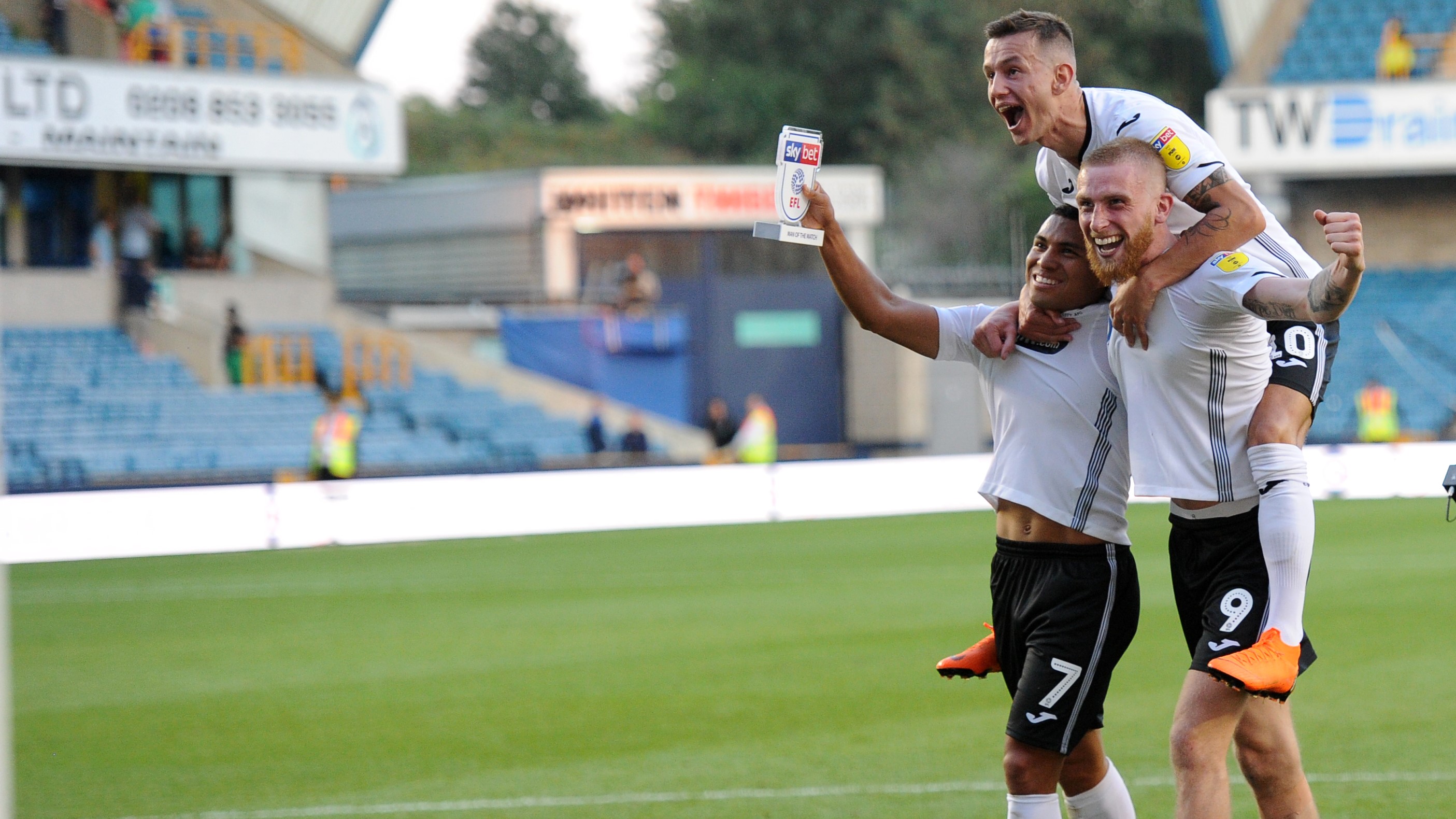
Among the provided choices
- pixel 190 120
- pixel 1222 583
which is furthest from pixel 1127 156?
pixel 190 120

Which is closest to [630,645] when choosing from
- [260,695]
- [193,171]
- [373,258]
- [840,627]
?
[840,627]

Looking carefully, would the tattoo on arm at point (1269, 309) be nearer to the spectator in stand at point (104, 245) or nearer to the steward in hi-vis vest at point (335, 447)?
the steward in hi-vis vest at point (335, 447)

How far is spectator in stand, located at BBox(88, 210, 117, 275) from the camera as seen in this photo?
25781mm

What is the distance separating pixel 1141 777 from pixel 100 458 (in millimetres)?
18223

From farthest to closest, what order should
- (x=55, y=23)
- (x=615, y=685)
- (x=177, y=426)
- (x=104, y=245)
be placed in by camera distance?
(x=55, y=23) < (x=104, y=245) < (x=177, y=426) < (x=615, y=685)

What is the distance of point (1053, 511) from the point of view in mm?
4121

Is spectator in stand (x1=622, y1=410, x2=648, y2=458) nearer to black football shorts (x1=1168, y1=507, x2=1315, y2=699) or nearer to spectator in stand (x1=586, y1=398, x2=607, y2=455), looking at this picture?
spectator in stand (x1=586, y1=398, x2=607, y2=455)

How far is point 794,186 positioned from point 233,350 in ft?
73.5

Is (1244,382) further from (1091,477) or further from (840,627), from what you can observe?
(840,627)

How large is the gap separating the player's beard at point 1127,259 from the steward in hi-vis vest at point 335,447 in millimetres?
16032

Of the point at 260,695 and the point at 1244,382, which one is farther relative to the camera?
the point at 260,695

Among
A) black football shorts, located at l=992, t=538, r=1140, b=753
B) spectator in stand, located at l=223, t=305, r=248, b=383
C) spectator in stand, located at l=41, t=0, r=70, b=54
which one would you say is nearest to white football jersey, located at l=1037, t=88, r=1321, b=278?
black football shorts, located at l=992, t=538, r=1140, b=753

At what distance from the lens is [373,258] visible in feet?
129

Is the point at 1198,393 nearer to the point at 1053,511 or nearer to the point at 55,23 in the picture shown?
the point at 1053,511
